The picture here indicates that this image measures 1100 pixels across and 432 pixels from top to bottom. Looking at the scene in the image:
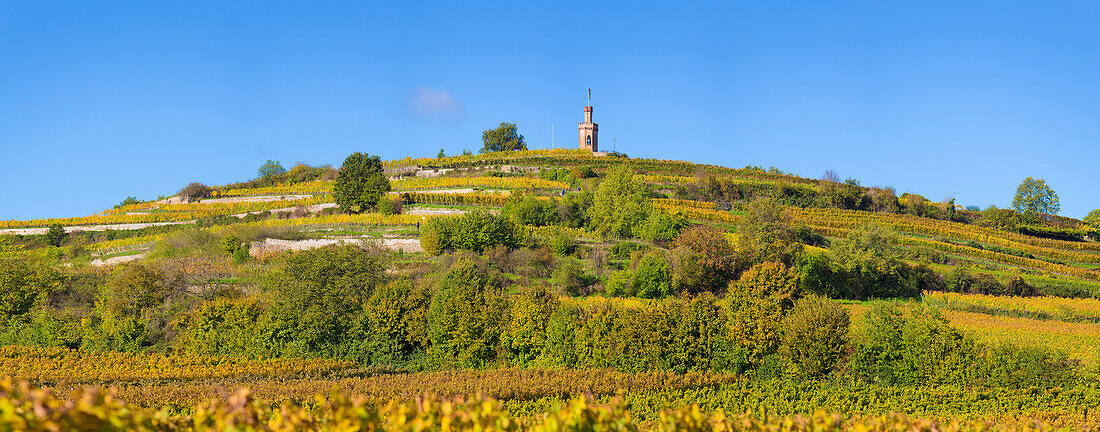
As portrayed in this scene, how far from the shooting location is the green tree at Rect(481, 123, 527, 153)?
10412cm

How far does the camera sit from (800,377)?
24.2 meters

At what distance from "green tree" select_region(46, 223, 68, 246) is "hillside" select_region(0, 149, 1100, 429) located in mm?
224

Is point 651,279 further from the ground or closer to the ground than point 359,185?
closer to the ground

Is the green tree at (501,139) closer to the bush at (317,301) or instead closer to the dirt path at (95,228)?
the dirt path at (95,228)

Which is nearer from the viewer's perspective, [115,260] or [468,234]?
[468,234]

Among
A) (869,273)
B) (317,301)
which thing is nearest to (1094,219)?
(869,273)

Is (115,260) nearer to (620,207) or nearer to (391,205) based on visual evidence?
(391,205)

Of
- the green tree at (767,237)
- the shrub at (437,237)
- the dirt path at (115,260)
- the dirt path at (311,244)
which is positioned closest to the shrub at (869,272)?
the green tree at (767,237)

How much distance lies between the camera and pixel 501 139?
10494cm

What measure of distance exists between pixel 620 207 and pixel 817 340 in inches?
1215

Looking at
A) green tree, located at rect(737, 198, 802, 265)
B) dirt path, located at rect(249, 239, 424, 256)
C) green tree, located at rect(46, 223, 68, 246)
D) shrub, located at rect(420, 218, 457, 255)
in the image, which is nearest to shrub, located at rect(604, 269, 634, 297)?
green tree, located at rect(737, 198, 802, 265)

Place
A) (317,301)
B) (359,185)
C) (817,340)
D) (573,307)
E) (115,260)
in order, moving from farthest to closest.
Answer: (359,185) → (115,260) → (317,301) → (573,307) → (817,340)

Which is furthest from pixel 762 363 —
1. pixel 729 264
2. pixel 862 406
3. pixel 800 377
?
pixel 729 264

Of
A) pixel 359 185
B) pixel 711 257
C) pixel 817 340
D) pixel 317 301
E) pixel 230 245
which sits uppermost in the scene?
pixel 359 185
